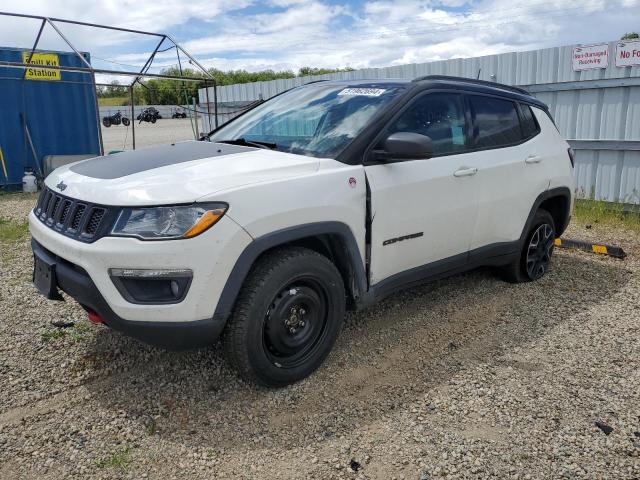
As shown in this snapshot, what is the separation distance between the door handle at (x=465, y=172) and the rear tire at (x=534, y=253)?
1143 mm

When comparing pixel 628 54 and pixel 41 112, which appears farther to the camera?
pixel 41 112

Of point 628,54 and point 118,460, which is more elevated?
point 628,54

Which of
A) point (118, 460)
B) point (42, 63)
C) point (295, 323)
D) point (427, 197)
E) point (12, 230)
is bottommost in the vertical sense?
point (118, 460)

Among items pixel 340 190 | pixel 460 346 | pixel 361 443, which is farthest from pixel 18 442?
pixel 460 346

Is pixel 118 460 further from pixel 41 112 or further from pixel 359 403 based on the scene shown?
pixel 41 112

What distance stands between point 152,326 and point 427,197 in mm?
1947

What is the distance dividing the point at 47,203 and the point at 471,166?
287 centimetres

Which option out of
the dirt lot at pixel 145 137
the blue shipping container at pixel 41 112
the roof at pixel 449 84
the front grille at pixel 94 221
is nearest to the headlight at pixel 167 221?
A: the front grille at pixel 94 221

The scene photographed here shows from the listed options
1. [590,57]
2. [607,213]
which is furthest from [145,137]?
[607,213]

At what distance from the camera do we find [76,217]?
2.84 metres

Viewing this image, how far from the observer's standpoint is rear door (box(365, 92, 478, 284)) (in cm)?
334

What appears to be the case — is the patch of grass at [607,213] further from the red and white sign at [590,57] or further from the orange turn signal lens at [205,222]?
the orange turn signal lens at [205,222]

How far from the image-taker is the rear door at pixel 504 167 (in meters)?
4.08

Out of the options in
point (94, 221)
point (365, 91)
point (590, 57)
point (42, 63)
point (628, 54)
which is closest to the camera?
point (94, 221)
